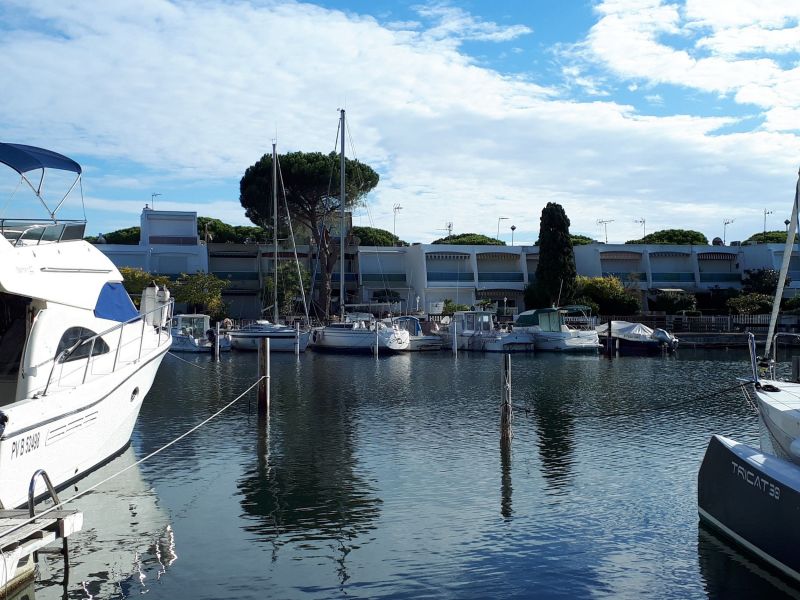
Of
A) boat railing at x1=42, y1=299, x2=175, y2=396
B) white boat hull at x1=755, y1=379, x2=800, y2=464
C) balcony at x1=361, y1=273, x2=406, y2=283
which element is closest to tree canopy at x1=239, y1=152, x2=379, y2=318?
balcony at x1=361, y1=273, x2=406, y2=283

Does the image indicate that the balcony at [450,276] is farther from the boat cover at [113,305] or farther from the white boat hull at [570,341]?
the boat cover at [113,305]

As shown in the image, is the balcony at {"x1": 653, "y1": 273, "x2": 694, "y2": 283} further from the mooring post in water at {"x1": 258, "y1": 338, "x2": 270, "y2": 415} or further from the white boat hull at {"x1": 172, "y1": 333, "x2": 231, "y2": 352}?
the mooring post in water at {"x1": 258, "y1": 338, "x2": 270, "y2": 415}

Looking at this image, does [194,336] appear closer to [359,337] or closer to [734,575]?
[359,337]

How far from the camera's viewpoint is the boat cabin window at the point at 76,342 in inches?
559

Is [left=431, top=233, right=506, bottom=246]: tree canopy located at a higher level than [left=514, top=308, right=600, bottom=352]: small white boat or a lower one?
higher

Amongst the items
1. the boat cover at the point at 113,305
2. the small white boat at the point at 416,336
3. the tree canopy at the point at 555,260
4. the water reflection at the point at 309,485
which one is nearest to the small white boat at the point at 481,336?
the small white boat at the point at 416,336

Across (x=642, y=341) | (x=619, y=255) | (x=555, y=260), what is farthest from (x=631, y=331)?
(x=619, y=255)

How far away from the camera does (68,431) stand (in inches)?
511

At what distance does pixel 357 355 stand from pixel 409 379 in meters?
14.7

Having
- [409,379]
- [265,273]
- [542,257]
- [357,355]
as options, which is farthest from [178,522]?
[265,273]

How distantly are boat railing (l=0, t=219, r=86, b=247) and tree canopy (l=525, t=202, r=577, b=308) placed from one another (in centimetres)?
5136

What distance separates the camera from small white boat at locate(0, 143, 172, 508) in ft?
38.2

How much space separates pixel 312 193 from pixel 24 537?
2362 inches

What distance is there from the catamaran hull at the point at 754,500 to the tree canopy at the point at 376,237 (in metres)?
75.1
